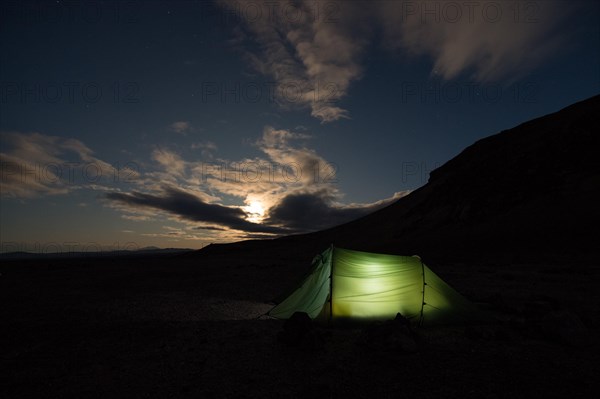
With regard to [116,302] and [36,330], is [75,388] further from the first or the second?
[116,302]

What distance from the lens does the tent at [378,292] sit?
9.66 meters

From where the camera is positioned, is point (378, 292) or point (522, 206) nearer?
point (378, 292)

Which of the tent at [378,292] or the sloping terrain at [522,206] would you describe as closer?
the tent at [378,292]

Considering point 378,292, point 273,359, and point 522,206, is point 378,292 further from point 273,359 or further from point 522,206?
point 522,206

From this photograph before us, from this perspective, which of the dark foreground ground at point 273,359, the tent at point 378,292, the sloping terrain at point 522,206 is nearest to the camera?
the dark foreground ground at point 273,359

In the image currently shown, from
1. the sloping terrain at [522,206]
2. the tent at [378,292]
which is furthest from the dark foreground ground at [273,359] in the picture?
the sloping terrain at [522,206]

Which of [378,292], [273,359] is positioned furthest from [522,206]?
[273,359]

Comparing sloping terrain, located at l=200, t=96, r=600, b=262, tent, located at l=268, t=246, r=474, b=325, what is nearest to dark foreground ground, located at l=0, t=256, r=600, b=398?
tent, located at l=268, t=246, r=474, b=325

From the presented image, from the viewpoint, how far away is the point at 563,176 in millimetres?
45125

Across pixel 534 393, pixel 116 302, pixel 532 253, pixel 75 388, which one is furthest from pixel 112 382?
pixel 532 253

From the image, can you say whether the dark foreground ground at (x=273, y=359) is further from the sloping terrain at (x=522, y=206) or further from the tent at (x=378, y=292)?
the sloping terrain at (x=522, y=206)

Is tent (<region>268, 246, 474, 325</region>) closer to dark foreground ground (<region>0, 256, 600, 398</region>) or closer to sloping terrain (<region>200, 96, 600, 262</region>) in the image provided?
dark foreground ground (<region>0, 256, 600, 398</region>)

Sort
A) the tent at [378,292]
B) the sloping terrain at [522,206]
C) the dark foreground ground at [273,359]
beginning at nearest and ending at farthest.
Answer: the dark foreground ground at [273,359] < the tent at [378,292] < the sloping terrain at [522,206]

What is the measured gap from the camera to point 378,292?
9914 mm
